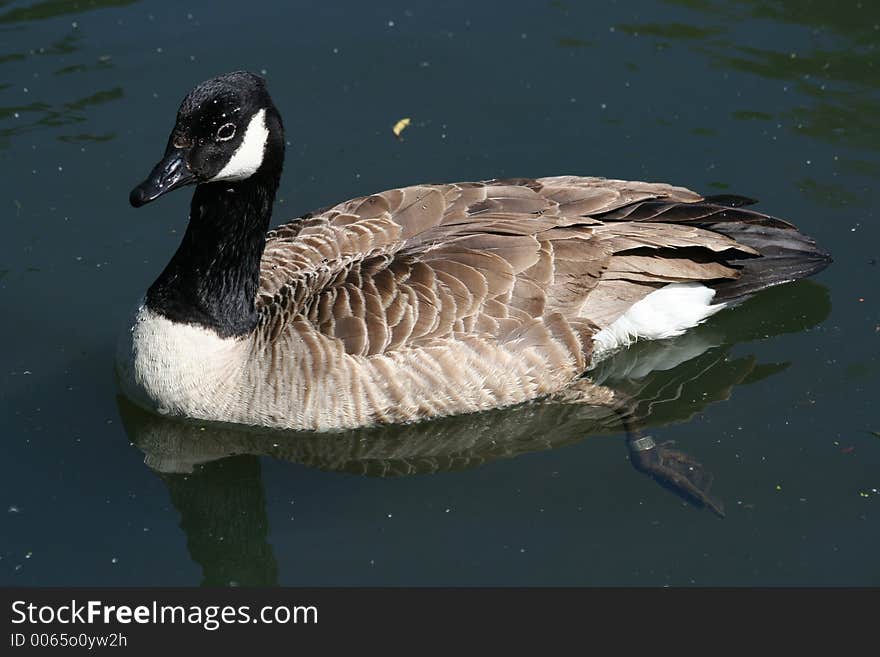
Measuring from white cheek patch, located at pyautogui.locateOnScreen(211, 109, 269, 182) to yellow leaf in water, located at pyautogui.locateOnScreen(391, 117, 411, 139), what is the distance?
3.43m

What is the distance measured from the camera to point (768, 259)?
30.1 feet

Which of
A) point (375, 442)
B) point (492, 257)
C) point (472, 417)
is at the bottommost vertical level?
point (375, 442)

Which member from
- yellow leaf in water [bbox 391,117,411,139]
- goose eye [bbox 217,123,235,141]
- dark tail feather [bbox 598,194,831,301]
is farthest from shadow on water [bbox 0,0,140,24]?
dark tail feather [bbox 598,194,831,301]

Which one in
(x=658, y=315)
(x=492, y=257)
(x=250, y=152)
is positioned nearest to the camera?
(x=250, y=152)

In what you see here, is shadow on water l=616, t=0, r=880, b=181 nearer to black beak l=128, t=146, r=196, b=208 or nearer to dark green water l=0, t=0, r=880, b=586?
dark green water l=0, t=0, r=880, b=586

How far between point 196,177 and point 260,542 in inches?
92.8

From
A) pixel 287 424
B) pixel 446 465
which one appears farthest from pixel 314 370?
pixel 446 465

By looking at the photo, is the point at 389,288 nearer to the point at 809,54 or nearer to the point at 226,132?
the point at 226,132

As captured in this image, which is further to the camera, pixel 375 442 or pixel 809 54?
pixel 809 54

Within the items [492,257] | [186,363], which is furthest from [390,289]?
[186,363]

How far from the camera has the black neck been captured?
8.09 metres

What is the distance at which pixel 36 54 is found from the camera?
11953 millimetres

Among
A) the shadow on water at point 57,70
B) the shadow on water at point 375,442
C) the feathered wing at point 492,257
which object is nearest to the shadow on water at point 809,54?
the feathered wing at point 492,257

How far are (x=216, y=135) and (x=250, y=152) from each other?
0.28 meters
